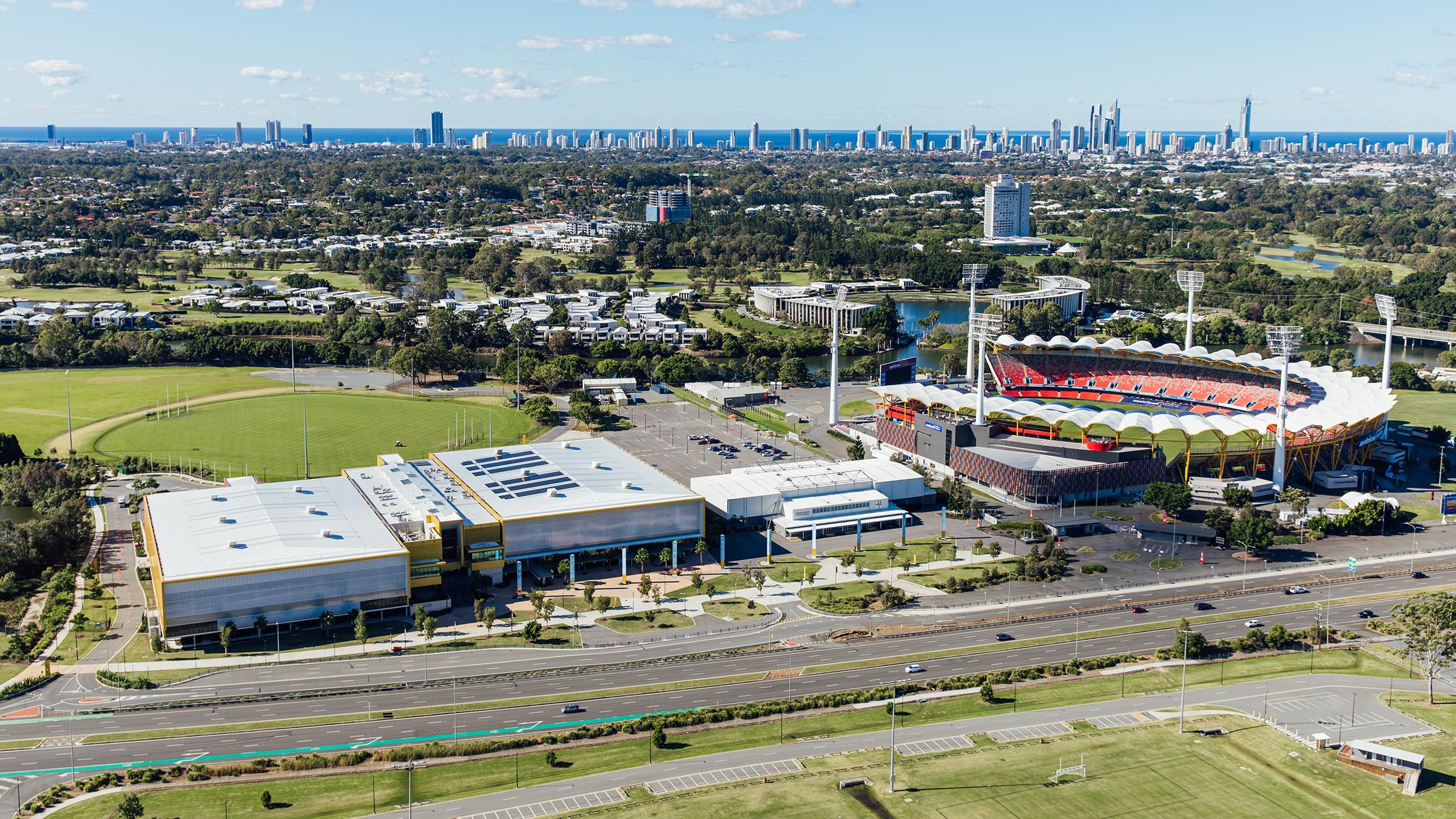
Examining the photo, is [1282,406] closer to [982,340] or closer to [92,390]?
[982,340]

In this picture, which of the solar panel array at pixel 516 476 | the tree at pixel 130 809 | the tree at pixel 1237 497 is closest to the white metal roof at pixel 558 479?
the solar panel array at pixel 516 476

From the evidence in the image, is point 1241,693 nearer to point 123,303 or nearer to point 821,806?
point 821,806

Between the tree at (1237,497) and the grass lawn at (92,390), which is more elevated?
the grass lawn at (92,390)

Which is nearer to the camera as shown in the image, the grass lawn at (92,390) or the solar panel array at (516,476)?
the solar panel array at (516,476)

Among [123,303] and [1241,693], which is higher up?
[123,303]

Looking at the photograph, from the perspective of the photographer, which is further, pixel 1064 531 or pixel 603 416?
pixel 603 416

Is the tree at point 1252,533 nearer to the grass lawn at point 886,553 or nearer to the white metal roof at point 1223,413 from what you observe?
the white metal roof at point 1223,413

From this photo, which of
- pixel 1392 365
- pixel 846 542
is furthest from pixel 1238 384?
pixel 846 542

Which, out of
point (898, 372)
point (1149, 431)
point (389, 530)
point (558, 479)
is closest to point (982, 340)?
point (1149, 431)
